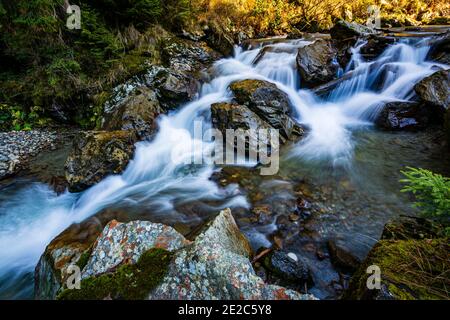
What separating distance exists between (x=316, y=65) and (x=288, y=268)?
7.36 meters

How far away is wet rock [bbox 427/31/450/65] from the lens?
309 inches

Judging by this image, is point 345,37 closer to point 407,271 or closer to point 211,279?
point 407,271

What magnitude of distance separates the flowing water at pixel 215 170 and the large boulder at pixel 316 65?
0.40 metres

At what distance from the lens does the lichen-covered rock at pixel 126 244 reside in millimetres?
2221

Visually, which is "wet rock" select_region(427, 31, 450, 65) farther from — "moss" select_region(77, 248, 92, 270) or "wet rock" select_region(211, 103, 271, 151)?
"moss" select_region(77, 248, 92, 270)

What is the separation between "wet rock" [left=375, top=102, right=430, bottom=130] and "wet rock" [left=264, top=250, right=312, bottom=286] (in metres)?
5.55

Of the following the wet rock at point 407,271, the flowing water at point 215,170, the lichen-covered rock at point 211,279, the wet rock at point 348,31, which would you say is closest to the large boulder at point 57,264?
the flowing water at point 215,170

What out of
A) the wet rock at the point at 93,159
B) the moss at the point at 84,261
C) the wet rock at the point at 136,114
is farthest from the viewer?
the wet rock at the point at 136,114

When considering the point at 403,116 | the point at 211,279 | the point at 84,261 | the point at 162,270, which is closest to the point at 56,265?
the point at 84,261

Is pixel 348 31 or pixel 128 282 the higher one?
pixel 348 31

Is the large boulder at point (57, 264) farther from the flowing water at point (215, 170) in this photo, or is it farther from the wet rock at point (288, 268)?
the wet rock at point (288, 268)

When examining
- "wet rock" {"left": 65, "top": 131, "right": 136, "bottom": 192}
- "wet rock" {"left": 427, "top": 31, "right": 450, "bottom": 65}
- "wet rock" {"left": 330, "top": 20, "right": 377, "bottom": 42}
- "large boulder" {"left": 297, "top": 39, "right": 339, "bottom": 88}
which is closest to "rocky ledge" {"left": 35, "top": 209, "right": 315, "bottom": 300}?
"wet rock" {"left": 65, "top": 131, "right": 136, "bottom": 192}

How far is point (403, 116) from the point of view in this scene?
22.0ft

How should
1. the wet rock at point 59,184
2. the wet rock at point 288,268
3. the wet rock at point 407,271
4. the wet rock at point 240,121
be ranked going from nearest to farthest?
the wet rock at point 407,271 → the wet rock at point 288,268 → the wet rock at point 59,184 → the wet rock at point 240,121
